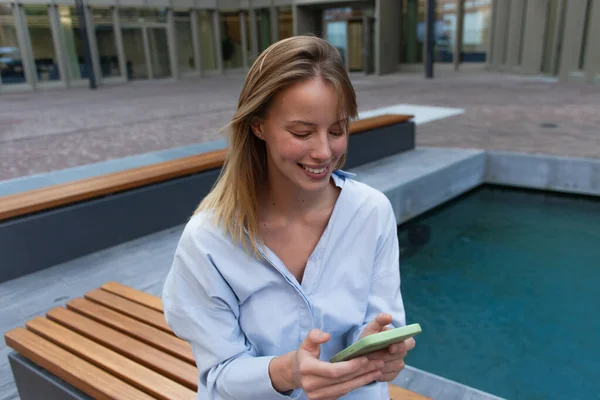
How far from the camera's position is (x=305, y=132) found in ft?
4.50

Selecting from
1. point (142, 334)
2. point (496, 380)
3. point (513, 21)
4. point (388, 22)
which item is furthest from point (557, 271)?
point (388, 22)

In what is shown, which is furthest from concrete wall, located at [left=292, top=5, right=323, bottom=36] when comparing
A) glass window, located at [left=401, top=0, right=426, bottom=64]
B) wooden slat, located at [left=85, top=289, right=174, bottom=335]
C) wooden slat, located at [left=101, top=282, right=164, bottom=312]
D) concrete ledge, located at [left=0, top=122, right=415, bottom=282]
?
wooden slat, located at [left=85, top=289, right=174, bottom=335]

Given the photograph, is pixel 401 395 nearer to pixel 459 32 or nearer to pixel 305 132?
pixel 305 132

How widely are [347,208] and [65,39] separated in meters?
24.6

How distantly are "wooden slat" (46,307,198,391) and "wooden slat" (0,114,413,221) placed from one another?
5.28 ft

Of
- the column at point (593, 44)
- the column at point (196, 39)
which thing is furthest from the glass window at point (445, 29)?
the column at point (196, 39)

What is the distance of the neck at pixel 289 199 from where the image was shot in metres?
1.53

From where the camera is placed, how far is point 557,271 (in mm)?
5133

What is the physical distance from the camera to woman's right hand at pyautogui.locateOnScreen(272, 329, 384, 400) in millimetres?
1171

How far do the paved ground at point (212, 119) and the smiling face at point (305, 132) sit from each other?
276 inches

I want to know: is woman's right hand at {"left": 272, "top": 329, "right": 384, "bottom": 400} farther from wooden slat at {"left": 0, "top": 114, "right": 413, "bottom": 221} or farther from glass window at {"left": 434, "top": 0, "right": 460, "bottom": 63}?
glass window at {"left": 434, "top": 0, "right": 460, "bottom": 63}

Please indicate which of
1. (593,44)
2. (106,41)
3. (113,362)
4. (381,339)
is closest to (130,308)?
(113,362)

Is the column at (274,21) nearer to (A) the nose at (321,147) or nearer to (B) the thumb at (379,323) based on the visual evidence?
(A) the nose at (321,147)

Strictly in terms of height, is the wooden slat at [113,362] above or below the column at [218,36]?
below
